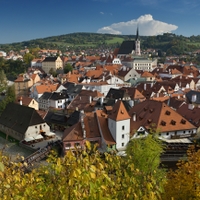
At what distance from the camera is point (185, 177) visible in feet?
42.7

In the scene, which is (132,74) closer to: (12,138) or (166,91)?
(166,91)

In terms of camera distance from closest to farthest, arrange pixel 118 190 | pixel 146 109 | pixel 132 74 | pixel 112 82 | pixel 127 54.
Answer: pixel 118 190 → pixel 146 109 → pixel 112 82 → pixel 132 74 → pixel 127 54

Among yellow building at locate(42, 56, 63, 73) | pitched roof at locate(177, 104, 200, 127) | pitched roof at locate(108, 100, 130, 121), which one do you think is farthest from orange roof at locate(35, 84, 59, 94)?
yellow building at locate(42, 56, 63, 73)

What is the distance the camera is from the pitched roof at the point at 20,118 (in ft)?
122

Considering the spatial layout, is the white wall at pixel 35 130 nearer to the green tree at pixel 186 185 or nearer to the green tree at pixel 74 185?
the green tree at pixel 186 185

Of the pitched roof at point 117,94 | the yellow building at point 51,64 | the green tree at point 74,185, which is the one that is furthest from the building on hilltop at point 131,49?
the green tree at point 74,185

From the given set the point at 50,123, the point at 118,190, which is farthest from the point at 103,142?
the point at 118,190

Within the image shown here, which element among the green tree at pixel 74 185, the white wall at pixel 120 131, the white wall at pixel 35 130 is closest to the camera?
the green tree at pixel 74 185

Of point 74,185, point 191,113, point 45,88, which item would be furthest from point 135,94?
point 74,185

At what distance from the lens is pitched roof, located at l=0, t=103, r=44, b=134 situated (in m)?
37.3

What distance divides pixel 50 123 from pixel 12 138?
617cm

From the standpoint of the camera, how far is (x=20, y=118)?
3916 centimetres

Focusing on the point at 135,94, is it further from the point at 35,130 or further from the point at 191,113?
the point at 35,130

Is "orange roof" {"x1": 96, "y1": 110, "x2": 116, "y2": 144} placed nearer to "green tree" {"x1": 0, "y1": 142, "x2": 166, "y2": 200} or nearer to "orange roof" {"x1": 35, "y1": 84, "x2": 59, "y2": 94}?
"green tree" {"x1": 0, "y1": 142, "x2": 166, "y2": 200}
